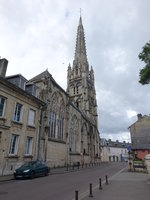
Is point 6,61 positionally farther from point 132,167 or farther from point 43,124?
point 132,167

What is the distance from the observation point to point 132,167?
1941 cm

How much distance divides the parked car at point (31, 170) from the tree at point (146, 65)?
34.3 feet

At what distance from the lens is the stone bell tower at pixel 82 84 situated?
53438 mm

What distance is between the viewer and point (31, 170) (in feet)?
41.1

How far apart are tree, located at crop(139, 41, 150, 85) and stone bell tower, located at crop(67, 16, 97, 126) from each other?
130 ft


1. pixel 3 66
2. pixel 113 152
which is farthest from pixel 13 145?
pixel 113 152

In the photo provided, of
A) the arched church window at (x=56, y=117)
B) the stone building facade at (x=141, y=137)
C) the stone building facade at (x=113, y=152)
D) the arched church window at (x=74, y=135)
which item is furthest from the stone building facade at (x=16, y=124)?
the stone building facade at (x=113, y=152)

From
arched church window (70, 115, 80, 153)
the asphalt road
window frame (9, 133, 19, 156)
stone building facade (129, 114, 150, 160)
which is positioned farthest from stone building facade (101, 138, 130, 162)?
the asphalt road

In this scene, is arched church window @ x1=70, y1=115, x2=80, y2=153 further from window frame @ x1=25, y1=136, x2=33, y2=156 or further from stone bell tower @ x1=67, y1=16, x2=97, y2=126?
window frame @ x1=25, y1=136, x2=33, y2=156

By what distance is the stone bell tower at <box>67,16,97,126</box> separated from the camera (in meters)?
53.4

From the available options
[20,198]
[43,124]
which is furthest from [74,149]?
[20,198]

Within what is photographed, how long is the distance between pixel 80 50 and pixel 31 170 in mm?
60757

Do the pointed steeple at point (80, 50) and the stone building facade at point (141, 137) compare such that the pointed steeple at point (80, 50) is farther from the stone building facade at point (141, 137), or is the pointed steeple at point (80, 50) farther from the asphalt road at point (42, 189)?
the asphalt road at point (42, 189)

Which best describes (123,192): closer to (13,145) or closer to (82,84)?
(13,145)
